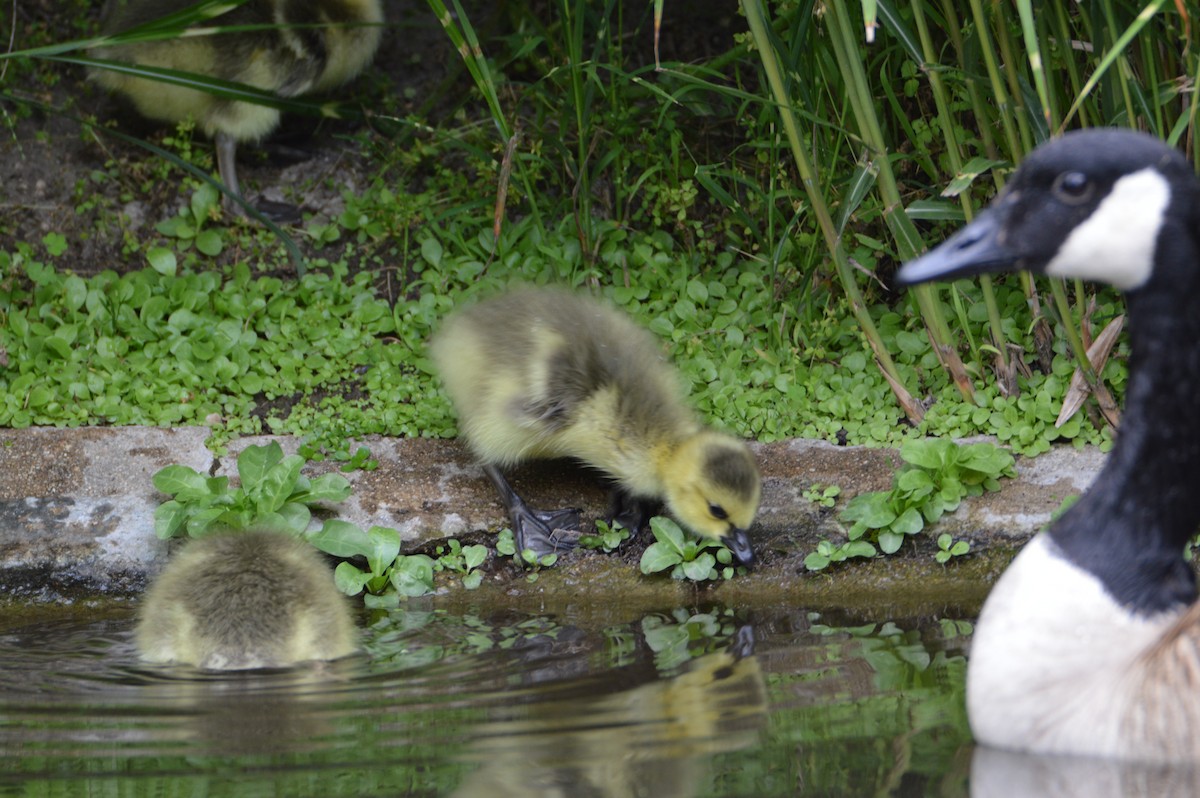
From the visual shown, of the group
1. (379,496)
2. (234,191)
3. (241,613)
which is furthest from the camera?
(234,191)

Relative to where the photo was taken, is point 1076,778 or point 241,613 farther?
point 241,613

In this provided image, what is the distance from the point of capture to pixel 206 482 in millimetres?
4188

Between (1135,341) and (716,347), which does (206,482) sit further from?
(1135,341)

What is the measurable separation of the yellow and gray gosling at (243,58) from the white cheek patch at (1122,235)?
3.54 meters

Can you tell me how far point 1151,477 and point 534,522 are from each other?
77.7 inches

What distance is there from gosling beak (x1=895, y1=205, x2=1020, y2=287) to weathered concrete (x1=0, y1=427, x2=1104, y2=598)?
5.06ft

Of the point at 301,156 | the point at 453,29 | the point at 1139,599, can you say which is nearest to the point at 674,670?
the point at 1139,599

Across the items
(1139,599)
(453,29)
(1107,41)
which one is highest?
(453,29)

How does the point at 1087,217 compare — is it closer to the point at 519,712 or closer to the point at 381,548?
the point at 519,712

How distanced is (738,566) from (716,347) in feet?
3.83

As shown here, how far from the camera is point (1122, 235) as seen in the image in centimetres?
273

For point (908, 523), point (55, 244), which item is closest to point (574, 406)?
point (908, 523)

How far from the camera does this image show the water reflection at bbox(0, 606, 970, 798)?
2.77 m

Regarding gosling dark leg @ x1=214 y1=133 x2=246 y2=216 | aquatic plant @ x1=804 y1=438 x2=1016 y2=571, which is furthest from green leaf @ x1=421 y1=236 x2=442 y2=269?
aquatic plant @ x1=804 y1=438 x2=1016 y2=571
